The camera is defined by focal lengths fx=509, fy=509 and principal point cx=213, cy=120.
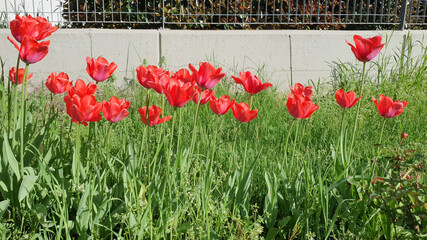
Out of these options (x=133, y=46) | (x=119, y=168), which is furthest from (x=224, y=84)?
(x=119, y=168)

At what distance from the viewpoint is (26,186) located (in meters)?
1.94

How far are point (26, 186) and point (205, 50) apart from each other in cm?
335

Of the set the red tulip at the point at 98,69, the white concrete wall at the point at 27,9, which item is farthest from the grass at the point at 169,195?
the white concrete wall at the point at 27,9

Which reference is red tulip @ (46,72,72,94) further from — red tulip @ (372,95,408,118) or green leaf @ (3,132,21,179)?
red tulip @ (372,95,408,118)

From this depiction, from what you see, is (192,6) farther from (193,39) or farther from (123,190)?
(123,190)

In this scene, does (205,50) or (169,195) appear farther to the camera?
(205,50)

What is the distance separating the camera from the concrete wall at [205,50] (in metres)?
4.87

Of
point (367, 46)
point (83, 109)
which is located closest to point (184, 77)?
point (83, 109)

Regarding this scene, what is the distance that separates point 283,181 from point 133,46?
3.04 metres

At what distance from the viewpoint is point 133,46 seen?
4.94 m

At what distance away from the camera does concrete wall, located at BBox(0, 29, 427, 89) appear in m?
4.87

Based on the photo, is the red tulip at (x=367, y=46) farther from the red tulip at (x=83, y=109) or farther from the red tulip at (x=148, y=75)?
the red tulip at (x=83, y=109)

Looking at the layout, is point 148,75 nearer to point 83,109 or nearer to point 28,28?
point 83,109

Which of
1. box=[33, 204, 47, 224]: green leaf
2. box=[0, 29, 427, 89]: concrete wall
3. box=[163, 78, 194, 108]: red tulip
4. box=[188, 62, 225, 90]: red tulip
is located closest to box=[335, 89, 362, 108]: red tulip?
box=[188, 62, 225, 90]: red tulip
